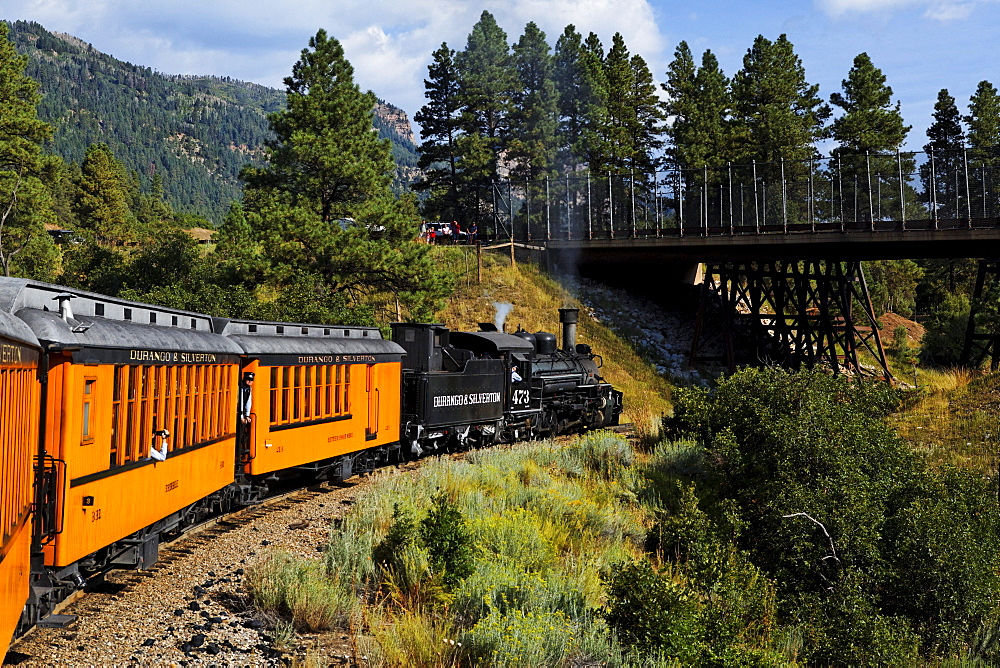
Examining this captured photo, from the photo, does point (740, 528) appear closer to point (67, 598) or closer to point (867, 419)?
point (867, 419)

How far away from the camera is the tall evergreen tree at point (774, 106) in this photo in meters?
52.1

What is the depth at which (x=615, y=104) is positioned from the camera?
57062 millimetres

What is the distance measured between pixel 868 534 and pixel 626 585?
18.9 ft

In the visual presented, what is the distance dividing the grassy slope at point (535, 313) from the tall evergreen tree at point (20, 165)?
19113 mm

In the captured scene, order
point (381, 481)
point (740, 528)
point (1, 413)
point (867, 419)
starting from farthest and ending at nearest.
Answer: point (867, 419), point (381, 481), point (740, 528), point (1, 413)

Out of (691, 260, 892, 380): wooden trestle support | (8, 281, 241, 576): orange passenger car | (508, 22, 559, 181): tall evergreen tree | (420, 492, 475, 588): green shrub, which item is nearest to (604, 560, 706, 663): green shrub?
(420, 492, 475, 588): green shrub

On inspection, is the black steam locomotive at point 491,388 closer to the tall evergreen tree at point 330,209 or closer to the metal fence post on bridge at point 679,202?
the tall evergreen tree at point 330,209

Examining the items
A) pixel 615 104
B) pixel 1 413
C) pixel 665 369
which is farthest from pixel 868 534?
pixel 615 104

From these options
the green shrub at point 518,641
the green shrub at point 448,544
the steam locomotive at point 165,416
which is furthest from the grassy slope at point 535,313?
the green shrub at point 518,641

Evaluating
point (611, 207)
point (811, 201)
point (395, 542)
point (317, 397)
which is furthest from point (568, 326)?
point (611, 207)

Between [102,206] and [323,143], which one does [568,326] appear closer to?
[323,143]

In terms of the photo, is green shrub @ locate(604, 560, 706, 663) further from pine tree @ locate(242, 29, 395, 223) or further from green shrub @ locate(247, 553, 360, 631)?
pine tree @ locate(242, 29, 395, 223)

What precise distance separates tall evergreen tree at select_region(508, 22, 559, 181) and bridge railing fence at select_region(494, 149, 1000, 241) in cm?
338

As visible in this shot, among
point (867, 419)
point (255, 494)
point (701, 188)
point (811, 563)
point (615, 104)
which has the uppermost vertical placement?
point (615, 104)
